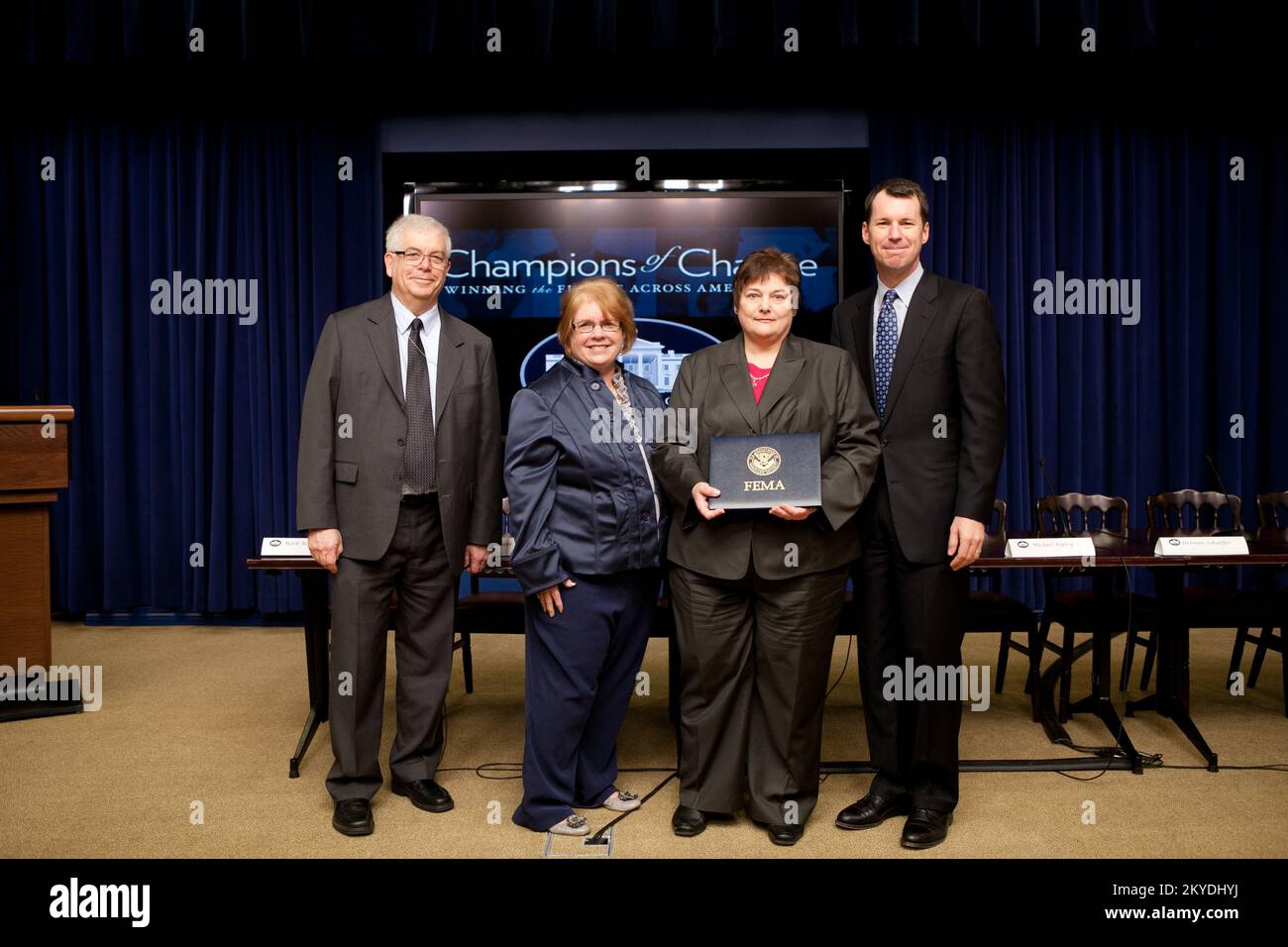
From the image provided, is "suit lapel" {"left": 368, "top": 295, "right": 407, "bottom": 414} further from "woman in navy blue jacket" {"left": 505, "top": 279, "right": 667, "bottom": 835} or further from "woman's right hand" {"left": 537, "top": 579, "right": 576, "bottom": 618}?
"woman's right hand" {"left": 537, "top": 579, "right": 576, "bottom": 618}

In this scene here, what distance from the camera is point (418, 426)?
293cm

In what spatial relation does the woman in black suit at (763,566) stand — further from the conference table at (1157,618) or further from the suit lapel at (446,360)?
the conference table at (1157,618)

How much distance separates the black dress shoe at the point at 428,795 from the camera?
9.89 ft

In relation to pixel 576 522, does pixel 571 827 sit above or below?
below

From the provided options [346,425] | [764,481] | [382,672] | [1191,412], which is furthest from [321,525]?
[1191,412]

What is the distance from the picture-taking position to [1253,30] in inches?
210

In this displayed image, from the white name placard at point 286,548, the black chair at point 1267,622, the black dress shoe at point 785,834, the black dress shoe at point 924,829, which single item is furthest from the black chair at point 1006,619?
the white name placard at point 286,548

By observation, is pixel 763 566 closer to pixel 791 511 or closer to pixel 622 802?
pixel 791 511

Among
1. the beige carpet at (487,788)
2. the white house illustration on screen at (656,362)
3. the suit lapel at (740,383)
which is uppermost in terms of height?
the white house illustration on screen at (656,362)

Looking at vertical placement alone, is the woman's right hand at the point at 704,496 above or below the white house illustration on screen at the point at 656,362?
below

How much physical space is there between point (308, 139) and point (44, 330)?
211 centimetres

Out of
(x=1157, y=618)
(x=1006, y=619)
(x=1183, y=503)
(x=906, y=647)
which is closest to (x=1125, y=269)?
(x=1183, y=503)

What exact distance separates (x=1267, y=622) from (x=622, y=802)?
122 inches

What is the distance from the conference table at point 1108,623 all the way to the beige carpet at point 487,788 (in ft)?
0.28
